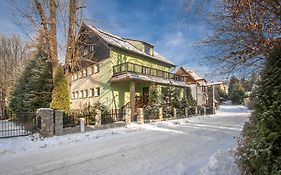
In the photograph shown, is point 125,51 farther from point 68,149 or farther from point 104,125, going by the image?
point 68,149

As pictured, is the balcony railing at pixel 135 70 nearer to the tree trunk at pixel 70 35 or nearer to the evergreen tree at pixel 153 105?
the evergreen tree at pixel 153 105

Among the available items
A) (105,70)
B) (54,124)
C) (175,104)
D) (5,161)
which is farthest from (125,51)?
(5,161)

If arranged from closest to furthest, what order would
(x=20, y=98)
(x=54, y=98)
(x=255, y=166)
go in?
1. (x=255, y=166)
2. (x=54, y=98)
3. (x=20, y=98)

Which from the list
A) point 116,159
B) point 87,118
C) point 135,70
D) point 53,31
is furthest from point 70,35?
point 116,159

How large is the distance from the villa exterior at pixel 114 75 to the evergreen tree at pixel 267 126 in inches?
641

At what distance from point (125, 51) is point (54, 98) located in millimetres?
12295

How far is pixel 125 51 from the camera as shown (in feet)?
78.6

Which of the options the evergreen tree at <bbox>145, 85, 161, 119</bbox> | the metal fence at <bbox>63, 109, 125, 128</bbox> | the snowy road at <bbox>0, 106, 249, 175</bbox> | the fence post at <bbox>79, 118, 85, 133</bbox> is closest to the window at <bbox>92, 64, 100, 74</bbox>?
the evergreen tree at <bbox>145, 85, 161, 119</bbox>

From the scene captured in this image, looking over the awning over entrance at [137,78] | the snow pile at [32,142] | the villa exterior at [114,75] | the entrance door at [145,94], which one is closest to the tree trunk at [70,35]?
the villa exterior at [114,75]

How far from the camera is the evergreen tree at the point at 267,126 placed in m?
2.76

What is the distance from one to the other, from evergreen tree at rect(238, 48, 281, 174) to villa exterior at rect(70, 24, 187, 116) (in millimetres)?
16283

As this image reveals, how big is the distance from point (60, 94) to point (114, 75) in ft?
29.8

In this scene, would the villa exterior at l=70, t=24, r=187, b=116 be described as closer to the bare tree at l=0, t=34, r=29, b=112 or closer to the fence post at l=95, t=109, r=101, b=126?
the fence post at l=95, t=109, r=101, b=126

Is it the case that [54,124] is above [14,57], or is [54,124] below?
below
